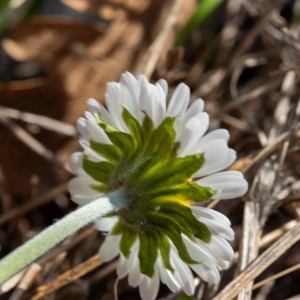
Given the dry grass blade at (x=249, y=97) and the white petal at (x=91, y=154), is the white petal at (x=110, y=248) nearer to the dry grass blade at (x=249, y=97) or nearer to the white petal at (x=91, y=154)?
the white petal at (x=91, y=154)

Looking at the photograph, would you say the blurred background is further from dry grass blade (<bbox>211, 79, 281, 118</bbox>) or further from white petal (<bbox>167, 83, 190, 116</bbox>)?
white petal (<bbox>167, 83, 190, 116</bbox>)

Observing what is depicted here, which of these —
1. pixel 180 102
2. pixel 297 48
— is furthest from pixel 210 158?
pixel 297 48

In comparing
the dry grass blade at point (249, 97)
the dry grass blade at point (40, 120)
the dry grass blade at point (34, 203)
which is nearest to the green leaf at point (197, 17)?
the dry grass blade at point (249, 97)

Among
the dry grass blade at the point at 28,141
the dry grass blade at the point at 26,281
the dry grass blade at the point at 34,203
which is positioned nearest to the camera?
the dry grass blade at the point at 26,281

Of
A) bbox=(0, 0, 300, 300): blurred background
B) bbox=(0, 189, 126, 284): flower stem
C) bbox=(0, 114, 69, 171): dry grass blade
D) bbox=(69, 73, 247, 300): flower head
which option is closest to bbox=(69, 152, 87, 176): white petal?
bbox=(69, 73, 247, 300): flower head

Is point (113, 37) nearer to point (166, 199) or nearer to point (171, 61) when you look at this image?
point (171, 61)

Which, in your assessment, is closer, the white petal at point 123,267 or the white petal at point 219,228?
the white petal at point 219,228

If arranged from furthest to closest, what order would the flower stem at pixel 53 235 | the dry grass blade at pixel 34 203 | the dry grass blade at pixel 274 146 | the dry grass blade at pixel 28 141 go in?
the dry grass blade at pixel 28 141 < the dry grass blade at pixel 34 203 < the dry grass blade at pixel 274 146 < the flower stem at pixel 53 235
